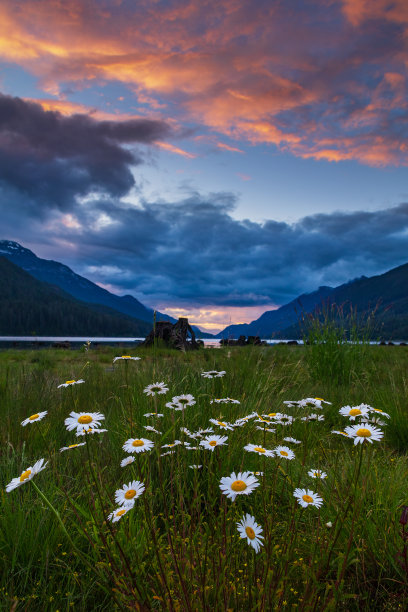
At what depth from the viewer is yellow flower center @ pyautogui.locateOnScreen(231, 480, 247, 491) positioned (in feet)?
4.35

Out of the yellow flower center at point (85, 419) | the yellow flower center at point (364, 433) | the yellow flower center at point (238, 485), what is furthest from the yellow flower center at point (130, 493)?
the yellow flower center at point (364, 433)

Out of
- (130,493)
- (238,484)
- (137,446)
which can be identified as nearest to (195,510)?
(130,493)

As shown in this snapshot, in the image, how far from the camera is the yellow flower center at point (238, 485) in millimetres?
1326

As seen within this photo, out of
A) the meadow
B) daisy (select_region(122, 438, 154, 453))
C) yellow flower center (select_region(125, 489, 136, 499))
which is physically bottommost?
the meadow

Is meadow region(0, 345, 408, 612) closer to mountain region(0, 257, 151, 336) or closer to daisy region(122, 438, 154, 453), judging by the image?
daisy region(122, 438, 154, 453)

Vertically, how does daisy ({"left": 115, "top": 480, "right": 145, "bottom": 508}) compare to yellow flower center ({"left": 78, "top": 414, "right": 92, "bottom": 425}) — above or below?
below

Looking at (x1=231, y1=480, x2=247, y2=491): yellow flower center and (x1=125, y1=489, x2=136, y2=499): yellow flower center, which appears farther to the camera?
(x1=125, y1=489, x2=136, y2=499): yellow flower center

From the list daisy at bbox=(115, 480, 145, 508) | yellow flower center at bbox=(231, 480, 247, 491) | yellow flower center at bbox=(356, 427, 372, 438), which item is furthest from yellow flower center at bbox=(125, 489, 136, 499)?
yellow flower center at bbox=(356, 427, 372, 438)

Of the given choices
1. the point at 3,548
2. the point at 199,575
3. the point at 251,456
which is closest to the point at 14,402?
the point at 3,548

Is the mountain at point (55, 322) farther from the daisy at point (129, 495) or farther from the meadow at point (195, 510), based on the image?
the daisy at point (129, 495)

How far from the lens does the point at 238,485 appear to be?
1.34 meters

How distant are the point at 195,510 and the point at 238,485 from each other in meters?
1.88

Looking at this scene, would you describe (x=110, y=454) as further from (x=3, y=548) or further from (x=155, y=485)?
(x=3, y=548)

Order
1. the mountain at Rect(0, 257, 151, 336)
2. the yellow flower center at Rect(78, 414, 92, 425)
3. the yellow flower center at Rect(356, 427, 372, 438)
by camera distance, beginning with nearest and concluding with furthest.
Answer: the yellow flower center at Rect(356, 427, 372, 438), the yellow flower center at Rect(78, 414, 92, 425), the mountain at Rect(0, 257, 151, 336)
